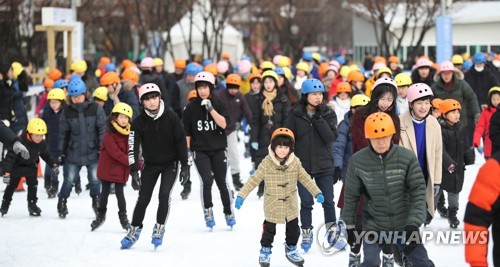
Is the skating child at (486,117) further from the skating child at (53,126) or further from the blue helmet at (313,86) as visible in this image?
the skating child at (53,126)

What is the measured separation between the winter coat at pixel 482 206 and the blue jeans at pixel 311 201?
4144mm

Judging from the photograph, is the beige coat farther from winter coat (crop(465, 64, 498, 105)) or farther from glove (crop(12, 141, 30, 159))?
winter coat (crop(465, 64, 498, 105))

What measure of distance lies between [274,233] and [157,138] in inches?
63.7

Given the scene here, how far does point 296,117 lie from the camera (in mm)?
9453

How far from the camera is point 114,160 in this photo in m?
10.9

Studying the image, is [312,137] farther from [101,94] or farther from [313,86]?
[101,94]

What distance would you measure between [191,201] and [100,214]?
2508 mm

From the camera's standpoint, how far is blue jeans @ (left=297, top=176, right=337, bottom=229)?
31.1ft

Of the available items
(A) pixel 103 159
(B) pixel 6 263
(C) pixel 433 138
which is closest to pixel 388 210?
(C) pixel 433 138

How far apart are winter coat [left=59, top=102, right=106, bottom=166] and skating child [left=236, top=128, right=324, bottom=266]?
3805mm

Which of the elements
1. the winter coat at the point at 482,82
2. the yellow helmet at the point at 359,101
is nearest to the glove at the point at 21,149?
the yellow helmet at the point at 359,101

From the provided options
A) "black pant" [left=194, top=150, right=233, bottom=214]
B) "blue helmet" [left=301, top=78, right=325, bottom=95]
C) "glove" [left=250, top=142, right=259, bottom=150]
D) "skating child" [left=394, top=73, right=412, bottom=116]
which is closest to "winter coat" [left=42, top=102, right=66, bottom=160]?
"glove" [left=250, top=142, right=259, bottom=150]

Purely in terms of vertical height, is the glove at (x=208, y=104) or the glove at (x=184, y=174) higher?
the glove at (x=208, y=104)

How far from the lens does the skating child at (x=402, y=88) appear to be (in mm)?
11391
